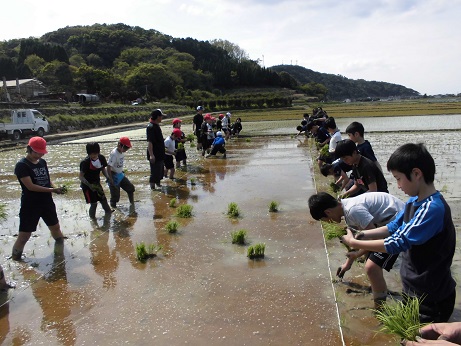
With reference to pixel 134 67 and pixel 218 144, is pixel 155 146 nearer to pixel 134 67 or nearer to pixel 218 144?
pixel 218 144

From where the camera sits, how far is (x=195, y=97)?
258 ft

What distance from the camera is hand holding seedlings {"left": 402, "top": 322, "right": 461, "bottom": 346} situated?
2.34 metres

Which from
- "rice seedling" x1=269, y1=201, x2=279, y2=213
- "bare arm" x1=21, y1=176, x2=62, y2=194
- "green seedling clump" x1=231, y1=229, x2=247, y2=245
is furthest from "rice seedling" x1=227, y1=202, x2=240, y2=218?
"bare arm" x1=21, y1=176, x2=62, y2=194

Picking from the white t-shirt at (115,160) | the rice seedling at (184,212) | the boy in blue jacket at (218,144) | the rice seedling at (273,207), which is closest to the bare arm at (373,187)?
the rice seedling at (273,207)

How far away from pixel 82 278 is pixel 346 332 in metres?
2.97

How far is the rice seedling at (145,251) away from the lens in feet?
17.1

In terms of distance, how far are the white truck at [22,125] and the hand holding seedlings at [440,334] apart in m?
25.8

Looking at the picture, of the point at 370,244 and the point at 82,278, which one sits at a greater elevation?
the point at 370,244

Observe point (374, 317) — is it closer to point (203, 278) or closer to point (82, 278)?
point (203, 278)

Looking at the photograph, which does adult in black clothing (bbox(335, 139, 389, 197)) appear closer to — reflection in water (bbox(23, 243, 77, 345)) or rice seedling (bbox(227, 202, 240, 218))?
rice seedling (bbox(227, 202, 240, 218))

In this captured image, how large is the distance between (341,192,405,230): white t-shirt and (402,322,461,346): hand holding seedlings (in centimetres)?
112

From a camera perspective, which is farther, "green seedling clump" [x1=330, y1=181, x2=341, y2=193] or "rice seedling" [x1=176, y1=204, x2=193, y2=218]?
"green seedling clump" [x1=330, y1=181, x2=341, y2=193]

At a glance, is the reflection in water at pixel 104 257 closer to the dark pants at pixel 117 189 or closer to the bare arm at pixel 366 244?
the dark pants at pixel 117 189

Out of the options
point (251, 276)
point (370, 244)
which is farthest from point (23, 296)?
point (370, 244)
